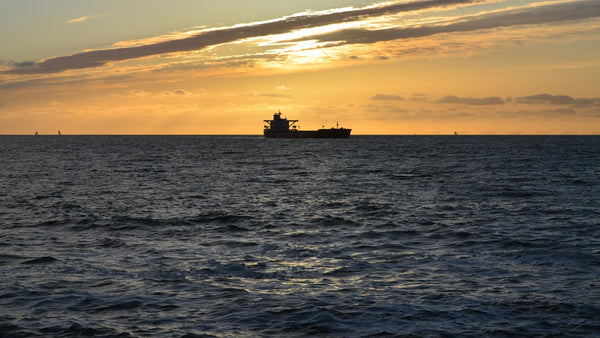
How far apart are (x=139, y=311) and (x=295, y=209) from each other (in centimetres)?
2087

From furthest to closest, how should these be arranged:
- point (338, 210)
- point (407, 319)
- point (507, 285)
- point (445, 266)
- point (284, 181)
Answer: point (284, 181)
point (338, 210)
point (445, 266)
point (507, 285)
point (407, 319)

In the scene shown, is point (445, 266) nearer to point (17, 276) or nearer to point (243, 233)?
point (243, 233)

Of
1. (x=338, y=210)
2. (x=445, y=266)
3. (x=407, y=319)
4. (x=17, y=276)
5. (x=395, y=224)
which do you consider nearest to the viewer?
(x=407, y=319)

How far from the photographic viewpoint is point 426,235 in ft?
81.2

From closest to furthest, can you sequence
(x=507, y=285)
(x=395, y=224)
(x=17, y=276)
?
1. (x=507, y=285)
2. (x=17, y=276)
3. (x=395, y=224)

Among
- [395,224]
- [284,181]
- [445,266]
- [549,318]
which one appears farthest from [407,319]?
[284,181]

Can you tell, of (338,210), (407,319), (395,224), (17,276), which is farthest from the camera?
(338,210)

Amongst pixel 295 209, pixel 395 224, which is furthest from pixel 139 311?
pixel 295 209

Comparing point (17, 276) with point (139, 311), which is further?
point (17, 276)

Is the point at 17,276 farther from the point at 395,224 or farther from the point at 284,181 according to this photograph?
the point at 284,181

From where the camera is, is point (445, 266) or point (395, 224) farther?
point (395, 224)

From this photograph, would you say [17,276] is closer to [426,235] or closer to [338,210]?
[426,235]

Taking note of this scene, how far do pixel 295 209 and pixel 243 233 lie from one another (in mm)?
9092

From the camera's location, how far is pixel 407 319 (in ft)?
43.5
